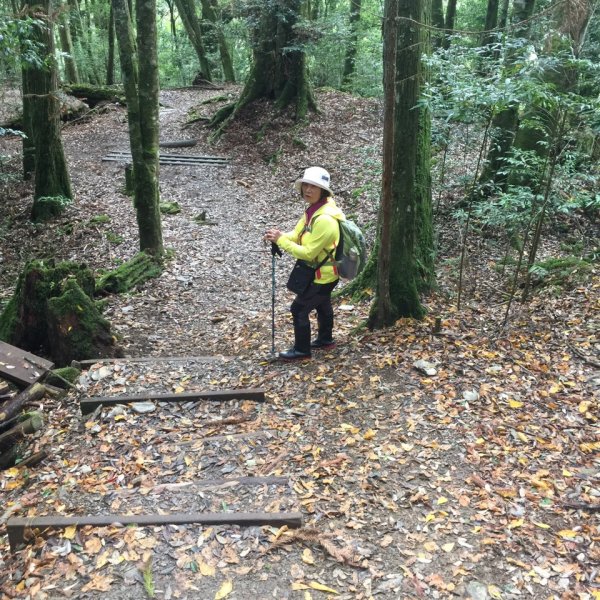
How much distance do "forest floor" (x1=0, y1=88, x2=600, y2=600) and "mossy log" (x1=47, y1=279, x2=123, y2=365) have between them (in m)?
0.66

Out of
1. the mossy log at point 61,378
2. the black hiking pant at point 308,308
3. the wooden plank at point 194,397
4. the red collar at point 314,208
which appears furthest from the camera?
the black hiking pant at point 308,308

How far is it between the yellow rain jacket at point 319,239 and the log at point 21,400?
111 inches

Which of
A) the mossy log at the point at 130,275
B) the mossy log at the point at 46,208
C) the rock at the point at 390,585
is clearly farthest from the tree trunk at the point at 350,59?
the rock at the point at 390,585

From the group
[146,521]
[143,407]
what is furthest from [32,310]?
[146,521]

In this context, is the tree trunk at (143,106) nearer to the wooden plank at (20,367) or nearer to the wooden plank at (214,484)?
the wooden plank at (20,367)

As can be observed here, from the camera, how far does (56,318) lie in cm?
Answer: 595

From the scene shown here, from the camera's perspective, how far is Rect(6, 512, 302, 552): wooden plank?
133 inches

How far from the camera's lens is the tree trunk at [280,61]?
54.0 ft

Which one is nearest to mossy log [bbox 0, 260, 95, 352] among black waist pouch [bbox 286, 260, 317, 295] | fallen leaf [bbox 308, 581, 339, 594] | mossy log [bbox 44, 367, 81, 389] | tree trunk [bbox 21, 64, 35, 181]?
mossy log [bbox 44, 367, 81, 389]

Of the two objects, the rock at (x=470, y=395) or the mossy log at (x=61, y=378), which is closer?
the rock at (x=470, y=395)

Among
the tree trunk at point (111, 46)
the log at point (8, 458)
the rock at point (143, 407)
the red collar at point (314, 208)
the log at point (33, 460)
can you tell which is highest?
the tree trunk at point (111, 46)

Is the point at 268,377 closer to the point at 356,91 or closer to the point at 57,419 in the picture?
the point at 57,419

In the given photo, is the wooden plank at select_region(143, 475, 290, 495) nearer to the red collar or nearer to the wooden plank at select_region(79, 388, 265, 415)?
the wooden plank at select_region(79, 388, 265, 415)

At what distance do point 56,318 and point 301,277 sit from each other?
298 centimetres
